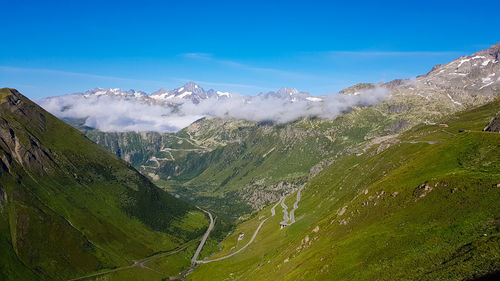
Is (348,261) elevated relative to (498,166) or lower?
lower

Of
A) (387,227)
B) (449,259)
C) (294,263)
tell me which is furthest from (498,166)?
(294,263)

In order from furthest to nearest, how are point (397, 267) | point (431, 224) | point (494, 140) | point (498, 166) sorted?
point (494, 140) < point (498, 166) < point (431, 224) < point (397, 267)

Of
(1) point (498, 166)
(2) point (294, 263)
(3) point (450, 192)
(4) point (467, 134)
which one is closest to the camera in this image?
(3) point (450, 192)

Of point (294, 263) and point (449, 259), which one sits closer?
point (449, 259)

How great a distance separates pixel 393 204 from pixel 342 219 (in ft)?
90.4

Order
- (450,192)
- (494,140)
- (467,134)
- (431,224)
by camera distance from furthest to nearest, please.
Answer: (467,134)
(494,140)
(450,192)
(431,224)

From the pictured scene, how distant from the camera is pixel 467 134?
16900cm

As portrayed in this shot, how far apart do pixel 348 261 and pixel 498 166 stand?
67037 millimetres

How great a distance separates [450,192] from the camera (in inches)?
4188

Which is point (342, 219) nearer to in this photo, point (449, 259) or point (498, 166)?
point (498, 166)

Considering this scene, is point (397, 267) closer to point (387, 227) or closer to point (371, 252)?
point (371, 252)

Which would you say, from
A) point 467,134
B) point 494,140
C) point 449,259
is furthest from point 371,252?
point 467,134

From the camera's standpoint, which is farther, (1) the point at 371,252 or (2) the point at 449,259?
(1) the point at 371,252

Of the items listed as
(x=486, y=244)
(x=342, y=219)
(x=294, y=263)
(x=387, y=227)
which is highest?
(x=486, y=244)
